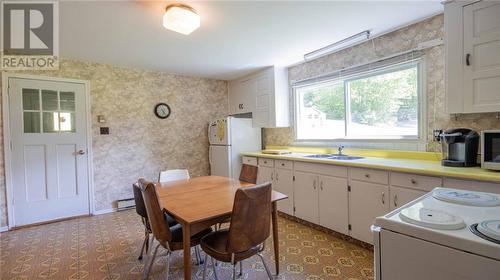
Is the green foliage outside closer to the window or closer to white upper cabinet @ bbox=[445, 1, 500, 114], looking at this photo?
the window

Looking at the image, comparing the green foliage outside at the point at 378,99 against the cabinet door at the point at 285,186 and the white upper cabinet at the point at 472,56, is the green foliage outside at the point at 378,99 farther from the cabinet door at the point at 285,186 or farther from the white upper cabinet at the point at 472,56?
the cabinet door at the point at 285,186

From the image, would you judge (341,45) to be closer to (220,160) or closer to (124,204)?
(220,160)

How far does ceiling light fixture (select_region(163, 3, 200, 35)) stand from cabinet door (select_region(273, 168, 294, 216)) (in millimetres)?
2098

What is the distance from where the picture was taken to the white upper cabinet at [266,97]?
3.99 metres

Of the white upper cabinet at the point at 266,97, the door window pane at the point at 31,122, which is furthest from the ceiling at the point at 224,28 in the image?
the door window pane at the point at 31,122

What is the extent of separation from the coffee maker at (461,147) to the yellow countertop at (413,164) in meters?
0.08

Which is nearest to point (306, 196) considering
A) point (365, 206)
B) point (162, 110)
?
point (365, 206)

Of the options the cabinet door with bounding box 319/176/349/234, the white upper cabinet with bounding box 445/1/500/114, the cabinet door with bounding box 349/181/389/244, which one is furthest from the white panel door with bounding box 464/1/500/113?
the cabinet door with bounding box 319/176/349/234

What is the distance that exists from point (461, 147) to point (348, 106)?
4.78ft

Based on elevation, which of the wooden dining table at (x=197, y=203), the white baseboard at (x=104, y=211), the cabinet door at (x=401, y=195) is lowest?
the white baseboard at (x=104, y=211)

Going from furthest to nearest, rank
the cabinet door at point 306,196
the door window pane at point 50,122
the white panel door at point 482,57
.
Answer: the door window pane at point 50,122
the cabinet door at point 306,196
the white panel door at point 482,57

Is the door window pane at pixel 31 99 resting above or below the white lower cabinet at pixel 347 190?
above

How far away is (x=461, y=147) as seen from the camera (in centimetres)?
205

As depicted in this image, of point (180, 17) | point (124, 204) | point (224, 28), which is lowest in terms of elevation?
point (124, 204)
